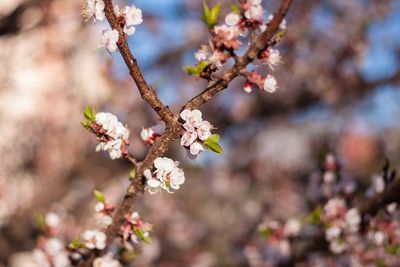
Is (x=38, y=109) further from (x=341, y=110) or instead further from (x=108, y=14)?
(x=108, y=14)

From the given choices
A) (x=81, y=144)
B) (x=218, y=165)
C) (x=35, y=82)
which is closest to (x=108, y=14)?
(x=81, y=144)

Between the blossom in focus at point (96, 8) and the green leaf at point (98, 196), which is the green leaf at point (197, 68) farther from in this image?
the green leaf at point (98, 196)

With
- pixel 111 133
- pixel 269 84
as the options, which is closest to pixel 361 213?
pixel 269 84

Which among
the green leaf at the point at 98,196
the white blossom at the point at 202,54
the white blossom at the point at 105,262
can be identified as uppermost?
the white blossom at the point at 202,54

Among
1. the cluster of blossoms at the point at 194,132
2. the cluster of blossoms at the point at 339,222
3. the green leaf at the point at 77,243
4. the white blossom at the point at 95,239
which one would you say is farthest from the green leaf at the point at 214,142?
the cluster of blossoms at the point at 339,222

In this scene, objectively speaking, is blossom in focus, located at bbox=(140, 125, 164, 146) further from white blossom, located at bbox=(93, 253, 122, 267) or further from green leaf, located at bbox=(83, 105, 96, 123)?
white blossom, located at bbox=(93, 253, 122, 267)

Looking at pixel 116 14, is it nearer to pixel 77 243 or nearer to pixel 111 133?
pixel 111 133
